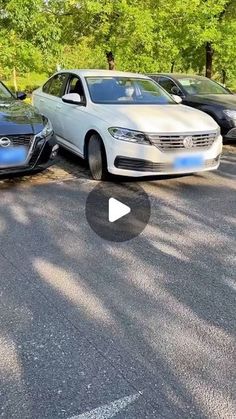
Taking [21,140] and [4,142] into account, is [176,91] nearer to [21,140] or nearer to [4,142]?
[21,140]

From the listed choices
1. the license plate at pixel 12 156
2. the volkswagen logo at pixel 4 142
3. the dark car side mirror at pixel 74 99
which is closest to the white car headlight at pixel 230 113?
the dark car side mirror at pixel 74 99

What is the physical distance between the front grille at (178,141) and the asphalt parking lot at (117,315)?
0.86 metres

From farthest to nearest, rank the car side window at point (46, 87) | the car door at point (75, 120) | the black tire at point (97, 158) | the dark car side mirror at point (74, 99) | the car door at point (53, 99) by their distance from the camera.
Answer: the car side window at point (46, 87), the car door at point (53, 99), the dark car side mirror at point (74, 99), the car door at point (75, 120), the black tire at point (97, 158)

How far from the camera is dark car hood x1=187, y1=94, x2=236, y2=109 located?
28.7 feet

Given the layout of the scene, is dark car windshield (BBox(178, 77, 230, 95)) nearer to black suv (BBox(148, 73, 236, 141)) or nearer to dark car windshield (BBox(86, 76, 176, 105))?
black suv (BBox(148, 73, 236, 141))

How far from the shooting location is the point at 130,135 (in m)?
5.51

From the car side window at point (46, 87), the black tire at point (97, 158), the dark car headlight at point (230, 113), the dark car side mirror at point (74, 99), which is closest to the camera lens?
the black tire at point (97, 158)

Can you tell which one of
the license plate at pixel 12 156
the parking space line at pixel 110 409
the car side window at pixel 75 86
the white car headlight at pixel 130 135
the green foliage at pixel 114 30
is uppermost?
the green foliage at pixel 114 30

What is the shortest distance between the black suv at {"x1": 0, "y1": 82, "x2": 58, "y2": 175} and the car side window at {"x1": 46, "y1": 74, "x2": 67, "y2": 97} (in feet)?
4.81

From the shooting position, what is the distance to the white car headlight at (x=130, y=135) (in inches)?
216

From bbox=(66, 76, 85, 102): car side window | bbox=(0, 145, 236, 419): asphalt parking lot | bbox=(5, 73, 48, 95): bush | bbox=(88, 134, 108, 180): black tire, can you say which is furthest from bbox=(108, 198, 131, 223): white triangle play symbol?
bbox=(5, 73, 48, 95): bush

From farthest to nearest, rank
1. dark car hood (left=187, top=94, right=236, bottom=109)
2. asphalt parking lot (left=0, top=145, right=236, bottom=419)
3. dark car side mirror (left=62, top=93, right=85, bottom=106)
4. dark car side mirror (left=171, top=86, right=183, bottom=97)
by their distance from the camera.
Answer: dark car side mirror (left=171, top=86, right=183, bottom=97) → dark car hood (left=187, top=94, right=236, bottom=109) → dark car side mirror (left=62, top=93, right=85, bottom=106) → asphalt parking lot (left=0, top=145, right=236, bottom=419)

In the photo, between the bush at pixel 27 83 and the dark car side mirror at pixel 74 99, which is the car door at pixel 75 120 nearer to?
the dark car side mirror at pixel 74 99

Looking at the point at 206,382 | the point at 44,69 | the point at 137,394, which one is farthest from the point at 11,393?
the point at 44,69
